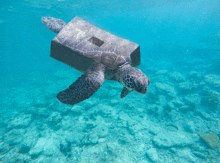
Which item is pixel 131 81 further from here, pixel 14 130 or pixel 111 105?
pixel 14 130

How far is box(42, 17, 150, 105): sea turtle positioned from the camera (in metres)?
2.68

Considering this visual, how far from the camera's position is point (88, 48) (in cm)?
287

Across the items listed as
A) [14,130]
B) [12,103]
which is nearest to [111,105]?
[14,130]

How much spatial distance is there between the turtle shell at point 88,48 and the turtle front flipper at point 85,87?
0.77 ft

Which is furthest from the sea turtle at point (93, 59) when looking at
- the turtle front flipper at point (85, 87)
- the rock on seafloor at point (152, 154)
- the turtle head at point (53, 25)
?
the rock on seafloor at point (152, 154)

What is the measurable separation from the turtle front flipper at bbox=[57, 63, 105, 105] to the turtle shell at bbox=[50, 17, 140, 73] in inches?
9.2

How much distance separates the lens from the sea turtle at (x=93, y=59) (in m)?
2.68

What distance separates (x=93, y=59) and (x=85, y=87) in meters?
0.71

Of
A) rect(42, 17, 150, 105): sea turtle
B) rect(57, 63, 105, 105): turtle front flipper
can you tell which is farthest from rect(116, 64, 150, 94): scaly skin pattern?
rect(57, 63, 105, 105): turtle front flipper

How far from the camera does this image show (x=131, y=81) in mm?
2760

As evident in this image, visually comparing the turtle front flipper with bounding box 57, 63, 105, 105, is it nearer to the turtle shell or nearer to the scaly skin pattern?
the turtle shell

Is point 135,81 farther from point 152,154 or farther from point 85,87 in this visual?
point 152,154

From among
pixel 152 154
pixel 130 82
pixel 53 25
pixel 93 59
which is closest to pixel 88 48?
pixel 93 59

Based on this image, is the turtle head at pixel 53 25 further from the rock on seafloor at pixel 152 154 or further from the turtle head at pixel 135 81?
the rock on seafloor at pixel 152 154
